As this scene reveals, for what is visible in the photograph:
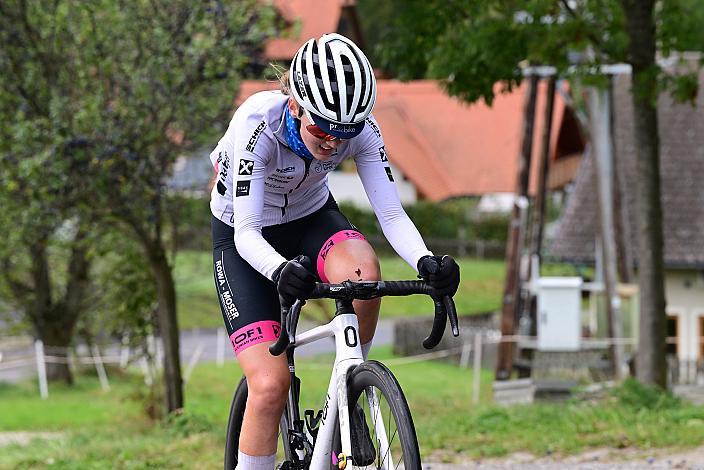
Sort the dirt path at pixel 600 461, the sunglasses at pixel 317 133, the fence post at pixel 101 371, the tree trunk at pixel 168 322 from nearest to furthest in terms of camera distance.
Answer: the sunglasses at pixel 317 133
the dirt path at pixel 600 461
the tree trunk at pixel 168 322
the fence post at pixel 101 371

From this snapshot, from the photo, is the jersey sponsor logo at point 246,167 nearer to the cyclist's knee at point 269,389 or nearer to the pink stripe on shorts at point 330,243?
the pink stripe on shorts at point 330,243

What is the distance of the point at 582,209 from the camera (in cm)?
3066

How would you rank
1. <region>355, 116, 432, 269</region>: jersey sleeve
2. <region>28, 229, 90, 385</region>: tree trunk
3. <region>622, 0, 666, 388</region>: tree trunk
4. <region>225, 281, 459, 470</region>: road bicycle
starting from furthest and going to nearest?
<region>28, 229, 90, 385</region>: tree trunk
<region>622, 0, 666, 388</region>: tree trunk
<region>355, 116, 432, 269</region>: jersey sleeve
<region>225, 281, 459, 470</region>: road bicycle

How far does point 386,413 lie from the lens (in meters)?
4.77

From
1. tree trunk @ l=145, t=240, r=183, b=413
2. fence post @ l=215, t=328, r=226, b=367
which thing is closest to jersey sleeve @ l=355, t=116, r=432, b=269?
tree trunk @ l=145, t=240, r=183, b=413

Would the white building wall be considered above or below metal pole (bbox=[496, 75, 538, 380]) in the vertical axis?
below

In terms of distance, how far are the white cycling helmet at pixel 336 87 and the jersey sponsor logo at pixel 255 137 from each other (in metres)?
0.36

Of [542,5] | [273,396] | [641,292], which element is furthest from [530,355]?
[273,396]

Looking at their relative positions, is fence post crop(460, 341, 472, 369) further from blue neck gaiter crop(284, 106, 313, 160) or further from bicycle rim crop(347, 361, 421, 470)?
bicycle rim crop(347, 361, 421, 470)

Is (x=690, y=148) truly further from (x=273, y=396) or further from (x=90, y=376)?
(x=273, y=396)

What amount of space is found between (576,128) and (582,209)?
23.3 metres

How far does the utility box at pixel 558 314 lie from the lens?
1936 cm

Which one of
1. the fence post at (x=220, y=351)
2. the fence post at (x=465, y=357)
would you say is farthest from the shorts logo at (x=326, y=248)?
the fence post at (x=465, y=357)

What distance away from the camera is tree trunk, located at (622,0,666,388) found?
11141 millimetres
